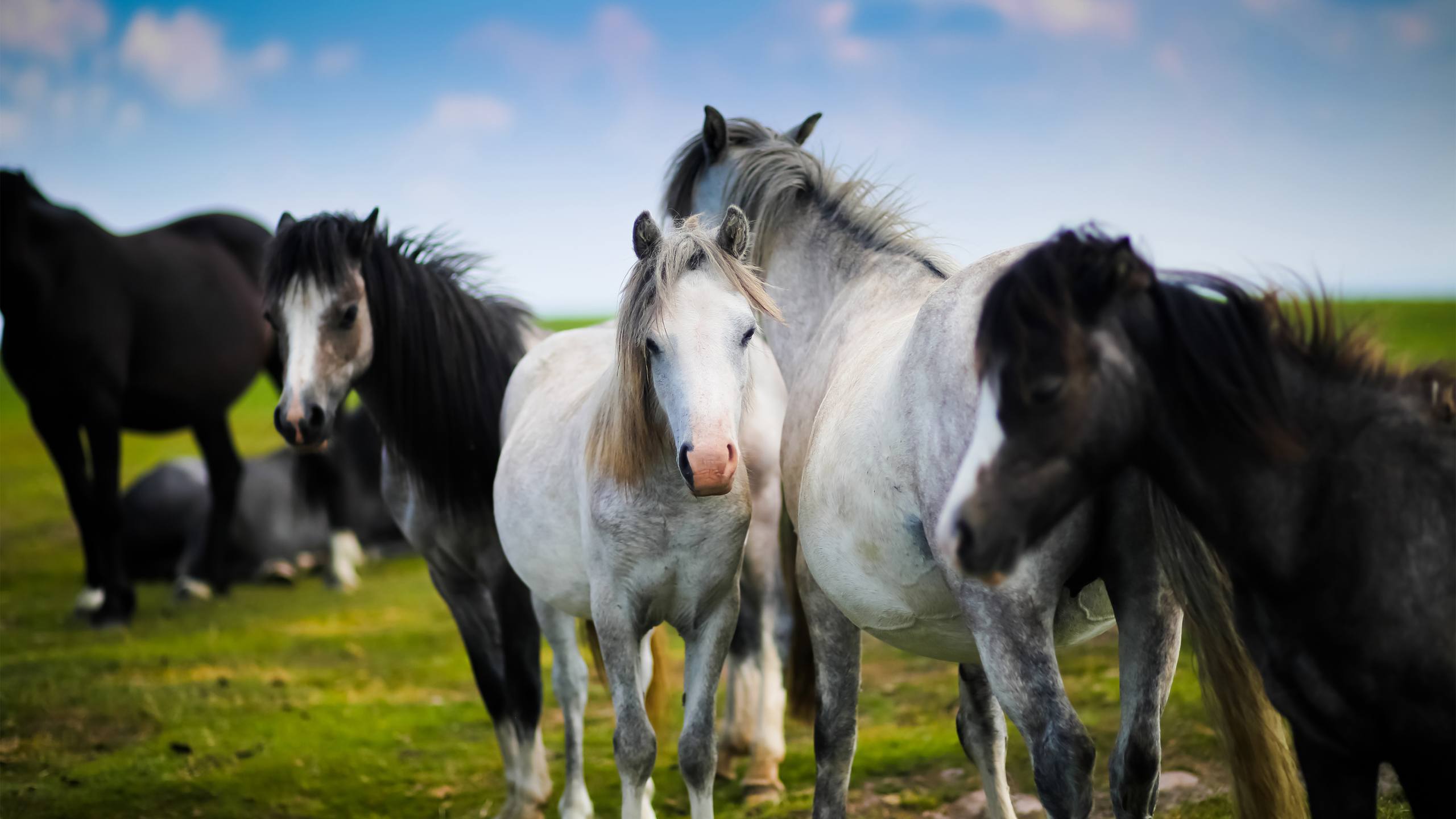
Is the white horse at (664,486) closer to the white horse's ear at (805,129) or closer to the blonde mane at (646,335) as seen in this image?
the blonde mane at (646,335)

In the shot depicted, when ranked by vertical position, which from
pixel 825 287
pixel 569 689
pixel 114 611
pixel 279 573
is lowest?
pixel 279 573

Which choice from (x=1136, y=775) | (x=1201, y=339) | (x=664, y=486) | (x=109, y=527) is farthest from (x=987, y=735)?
(x=109, y=527)

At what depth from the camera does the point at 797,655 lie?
465 cm

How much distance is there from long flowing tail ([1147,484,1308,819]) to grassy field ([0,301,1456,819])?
0.70 metres

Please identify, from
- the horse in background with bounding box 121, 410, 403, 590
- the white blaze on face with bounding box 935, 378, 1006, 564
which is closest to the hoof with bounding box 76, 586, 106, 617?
the horse in background with bounding box 121, 410, 403, 590

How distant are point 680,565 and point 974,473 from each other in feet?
5.19


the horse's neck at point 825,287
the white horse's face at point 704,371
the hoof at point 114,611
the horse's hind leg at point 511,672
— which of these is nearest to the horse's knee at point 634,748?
the white horse's face at point 704,371

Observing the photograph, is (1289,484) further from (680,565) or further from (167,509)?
(167,509)

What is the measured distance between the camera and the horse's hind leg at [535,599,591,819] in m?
4.54

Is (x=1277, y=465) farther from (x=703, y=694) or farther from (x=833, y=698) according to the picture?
(x=703, y=694)

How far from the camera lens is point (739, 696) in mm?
5172

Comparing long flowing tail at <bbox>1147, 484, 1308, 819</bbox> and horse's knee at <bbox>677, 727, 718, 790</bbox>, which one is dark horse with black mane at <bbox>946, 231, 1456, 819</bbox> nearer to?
long flowing tail at <bbox>1147, 484, 1308, 819</bbox>

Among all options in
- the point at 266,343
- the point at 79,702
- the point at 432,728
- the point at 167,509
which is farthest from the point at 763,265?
the point at 167,509

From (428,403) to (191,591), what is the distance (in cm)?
661
